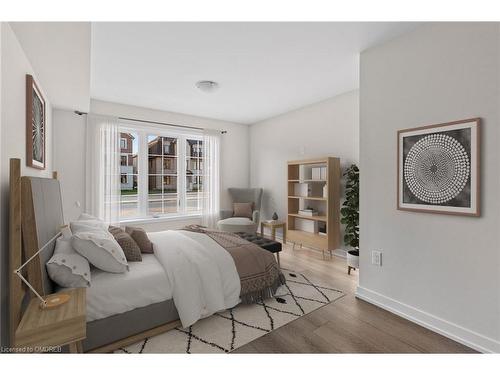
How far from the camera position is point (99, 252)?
6.12ft

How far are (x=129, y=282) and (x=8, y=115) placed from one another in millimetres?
1386

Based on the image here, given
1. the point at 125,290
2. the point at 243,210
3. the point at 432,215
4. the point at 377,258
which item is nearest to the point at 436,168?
the point at 432,215

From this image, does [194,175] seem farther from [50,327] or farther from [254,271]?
[50,327]

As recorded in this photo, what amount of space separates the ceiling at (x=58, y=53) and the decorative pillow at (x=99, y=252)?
149 cm

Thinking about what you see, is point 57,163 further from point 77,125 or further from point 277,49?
point 277,49

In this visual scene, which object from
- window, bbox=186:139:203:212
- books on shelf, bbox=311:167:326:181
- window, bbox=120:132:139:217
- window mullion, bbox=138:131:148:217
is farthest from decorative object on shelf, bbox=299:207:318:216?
window, bbox=120:132:139:217

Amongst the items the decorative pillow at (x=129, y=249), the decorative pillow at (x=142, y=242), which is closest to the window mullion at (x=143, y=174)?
the decorative pillow at (x=142, y=242)

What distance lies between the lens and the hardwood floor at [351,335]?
1.78 meters

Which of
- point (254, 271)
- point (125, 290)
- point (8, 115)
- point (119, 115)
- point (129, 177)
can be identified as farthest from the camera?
point (129, 177)

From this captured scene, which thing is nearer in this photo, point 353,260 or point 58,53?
point 58,53

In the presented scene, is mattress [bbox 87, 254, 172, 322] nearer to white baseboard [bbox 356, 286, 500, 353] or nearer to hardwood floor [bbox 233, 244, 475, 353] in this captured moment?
hardwood floor [bbox 233, 244, 475, 353]

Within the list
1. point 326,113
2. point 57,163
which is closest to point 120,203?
point 57,163
